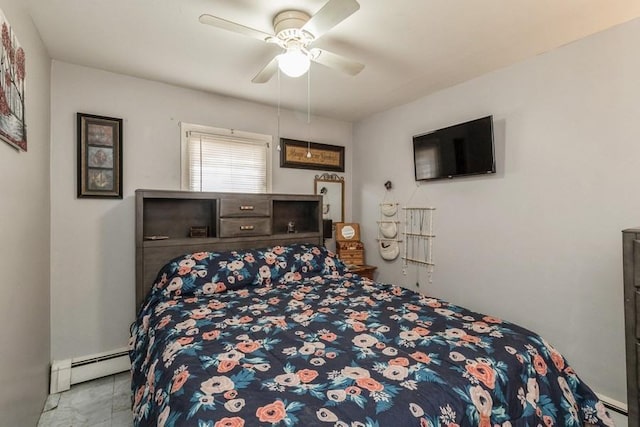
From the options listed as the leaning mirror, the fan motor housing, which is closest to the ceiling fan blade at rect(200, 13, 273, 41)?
the fan motor housing

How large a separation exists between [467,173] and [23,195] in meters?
3.01

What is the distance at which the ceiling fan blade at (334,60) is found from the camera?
185 centimetres

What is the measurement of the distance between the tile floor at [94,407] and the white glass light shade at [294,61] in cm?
239

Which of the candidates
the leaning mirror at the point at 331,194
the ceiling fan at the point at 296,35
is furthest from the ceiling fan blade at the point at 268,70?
the leaning mirror at the point at 331,194

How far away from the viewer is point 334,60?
1904 mm

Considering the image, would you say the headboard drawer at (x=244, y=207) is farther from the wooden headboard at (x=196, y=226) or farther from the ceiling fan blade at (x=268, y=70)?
the ceiling fan blade at (x=268, y=70)

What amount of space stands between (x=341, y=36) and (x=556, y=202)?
186cm

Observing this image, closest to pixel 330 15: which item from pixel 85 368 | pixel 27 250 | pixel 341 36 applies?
pixel 341 36

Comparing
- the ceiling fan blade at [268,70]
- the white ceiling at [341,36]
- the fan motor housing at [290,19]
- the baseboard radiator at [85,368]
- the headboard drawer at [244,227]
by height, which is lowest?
the baseboard radiator at [85,368]

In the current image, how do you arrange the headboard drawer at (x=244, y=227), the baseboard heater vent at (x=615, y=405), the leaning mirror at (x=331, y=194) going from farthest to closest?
the leaning mirror at (x=331, y=194)
the headboard drawer at (x=244, y=227)
the baseboard heater vent at (x=615, y=405)

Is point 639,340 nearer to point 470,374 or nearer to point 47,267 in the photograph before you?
point 470,374

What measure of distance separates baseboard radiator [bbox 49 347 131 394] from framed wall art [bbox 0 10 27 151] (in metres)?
1.68

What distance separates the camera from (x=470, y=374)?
1126 mm

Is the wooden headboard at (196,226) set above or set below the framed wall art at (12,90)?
below
